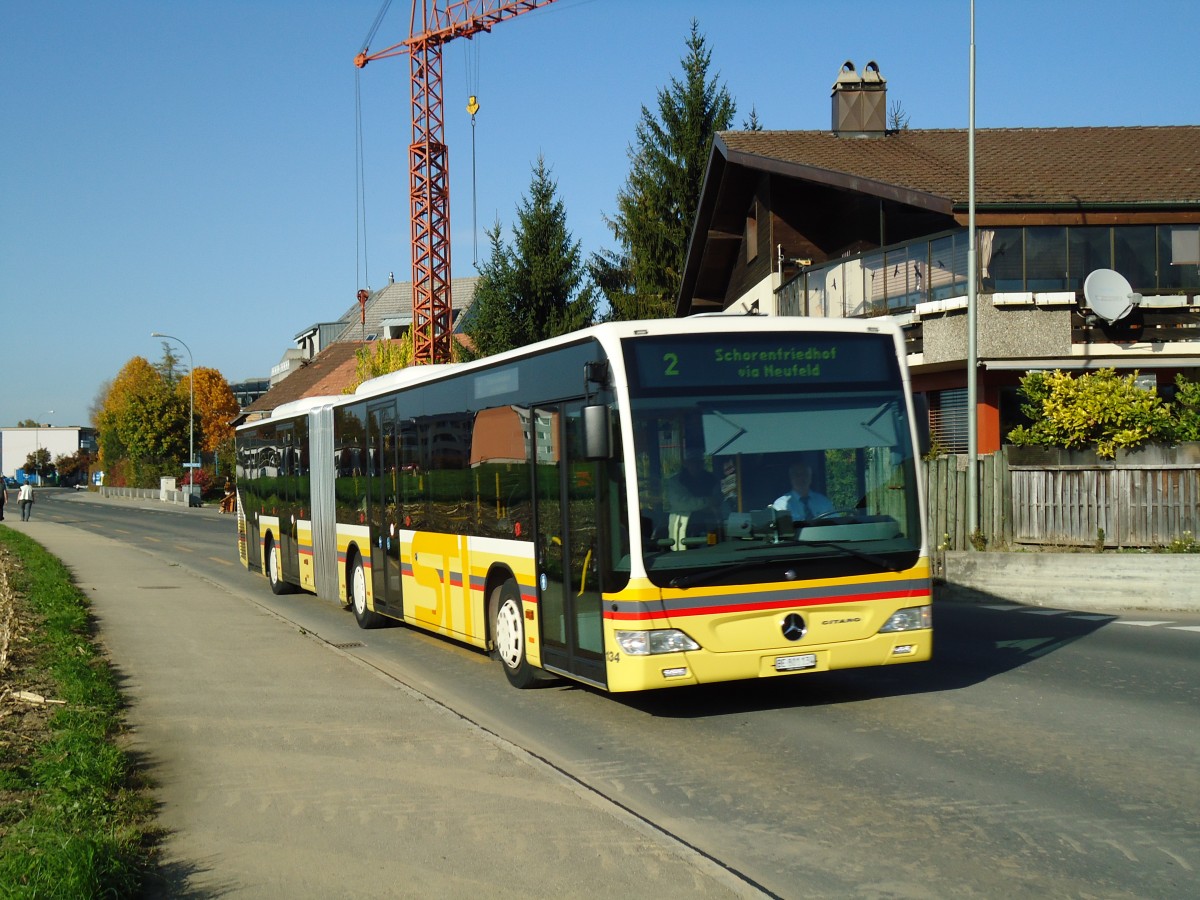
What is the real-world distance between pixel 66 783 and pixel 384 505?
8.05 m

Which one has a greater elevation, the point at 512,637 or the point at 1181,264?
the point at 1181,264

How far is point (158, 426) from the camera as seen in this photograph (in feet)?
314

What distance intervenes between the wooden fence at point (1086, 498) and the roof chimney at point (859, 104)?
14.9 meters

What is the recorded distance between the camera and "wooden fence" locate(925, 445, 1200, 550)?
19.0 metres

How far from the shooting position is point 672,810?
22.5 ft

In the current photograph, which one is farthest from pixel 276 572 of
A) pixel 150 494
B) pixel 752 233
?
pixel 150 494

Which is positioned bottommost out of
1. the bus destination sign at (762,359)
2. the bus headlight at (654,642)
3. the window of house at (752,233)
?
the bus headlight at (654,642)

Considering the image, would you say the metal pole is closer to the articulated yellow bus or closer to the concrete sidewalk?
the articulated yellow bus

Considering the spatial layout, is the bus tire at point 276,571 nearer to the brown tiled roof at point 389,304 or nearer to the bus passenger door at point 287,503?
the bus passenger door at point 287,503

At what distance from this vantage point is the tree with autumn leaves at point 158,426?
95.8m

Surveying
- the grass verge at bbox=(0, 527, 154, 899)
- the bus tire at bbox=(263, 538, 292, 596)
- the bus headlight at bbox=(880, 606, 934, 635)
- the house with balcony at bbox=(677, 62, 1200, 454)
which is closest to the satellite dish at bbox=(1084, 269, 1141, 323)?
the house with balcony at bbox=(677, 62, 1200, 454)

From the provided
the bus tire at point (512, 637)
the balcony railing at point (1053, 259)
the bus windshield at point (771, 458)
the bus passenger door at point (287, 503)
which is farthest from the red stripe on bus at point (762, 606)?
the balcony railing at point (1053, 259)

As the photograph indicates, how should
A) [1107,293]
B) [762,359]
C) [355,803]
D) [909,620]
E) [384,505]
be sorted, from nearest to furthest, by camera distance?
[355,803], [762,359], [909,620], [384,505], [1107,293]

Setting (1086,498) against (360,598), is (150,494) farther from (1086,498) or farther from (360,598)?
(1086,498)
